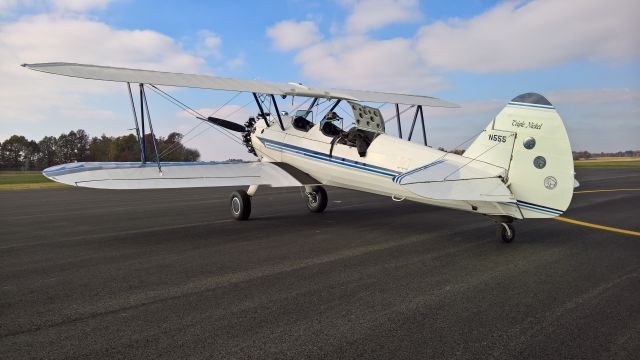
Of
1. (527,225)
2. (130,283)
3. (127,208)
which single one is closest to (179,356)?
(130,283)

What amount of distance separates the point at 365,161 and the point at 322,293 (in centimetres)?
438

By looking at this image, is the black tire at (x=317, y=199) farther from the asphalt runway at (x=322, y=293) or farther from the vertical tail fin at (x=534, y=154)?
the vertical tail fin at (x=534, y=154)

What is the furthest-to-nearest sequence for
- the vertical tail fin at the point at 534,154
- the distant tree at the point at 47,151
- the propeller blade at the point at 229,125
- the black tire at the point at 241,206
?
the distant tree at the point at 47,151
the propeller blade at the point at 229,125
the black tire at the point at 241,206
the vertical tail fin at the point at 534,154

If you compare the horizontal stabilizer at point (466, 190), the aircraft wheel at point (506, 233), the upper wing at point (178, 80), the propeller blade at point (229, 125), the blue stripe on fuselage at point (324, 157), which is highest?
the upper wing at point (178, 80)

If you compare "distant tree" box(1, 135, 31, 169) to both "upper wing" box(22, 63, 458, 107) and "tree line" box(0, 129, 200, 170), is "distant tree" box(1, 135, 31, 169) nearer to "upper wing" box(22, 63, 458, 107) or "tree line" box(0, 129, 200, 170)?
"tree line" box(0, 129, 200, 170)

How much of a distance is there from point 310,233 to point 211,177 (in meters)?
2.93

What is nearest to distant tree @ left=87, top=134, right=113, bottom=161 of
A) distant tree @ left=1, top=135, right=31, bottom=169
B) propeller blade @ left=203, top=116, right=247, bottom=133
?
distant tree @ left=1, top=135, right=31, bottom=169

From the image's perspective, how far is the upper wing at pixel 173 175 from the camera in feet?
28.3

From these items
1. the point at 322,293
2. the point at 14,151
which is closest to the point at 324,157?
the point at 322,293

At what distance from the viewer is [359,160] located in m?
8.81

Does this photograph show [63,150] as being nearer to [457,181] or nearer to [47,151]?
[47,151]

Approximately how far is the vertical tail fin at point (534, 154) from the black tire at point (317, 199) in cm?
567

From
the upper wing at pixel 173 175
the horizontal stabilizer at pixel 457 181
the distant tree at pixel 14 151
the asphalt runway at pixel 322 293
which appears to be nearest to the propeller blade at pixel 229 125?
the upper wing at pixel 173 175

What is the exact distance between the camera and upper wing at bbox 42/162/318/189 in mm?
8625
